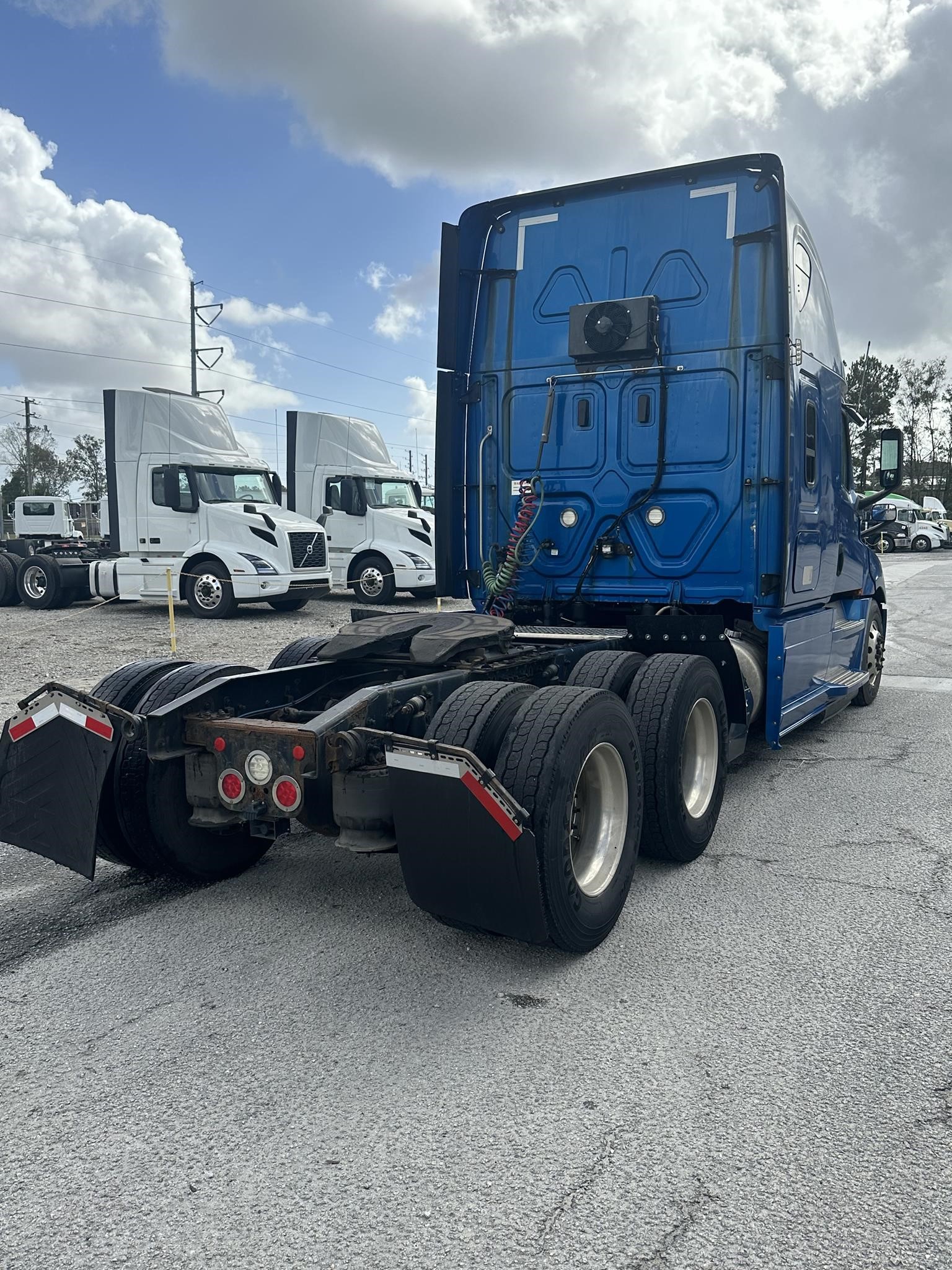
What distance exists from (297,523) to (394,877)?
13.6 metres

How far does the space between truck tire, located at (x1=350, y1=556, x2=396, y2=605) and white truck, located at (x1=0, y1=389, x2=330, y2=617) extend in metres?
1.67

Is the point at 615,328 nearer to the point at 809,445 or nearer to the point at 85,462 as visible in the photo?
the point at 809,445

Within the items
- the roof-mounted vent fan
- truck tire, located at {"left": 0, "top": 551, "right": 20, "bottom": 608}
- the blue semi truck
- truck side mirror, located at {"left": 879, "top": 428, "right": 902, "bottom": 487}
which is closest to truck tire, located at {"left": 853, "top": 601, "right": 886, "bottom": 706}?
the blue semi truck

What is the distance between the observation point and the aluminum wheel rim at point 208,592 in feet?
54.9

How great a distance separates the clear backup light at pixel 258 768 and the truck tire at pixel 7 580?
18414 millimetres

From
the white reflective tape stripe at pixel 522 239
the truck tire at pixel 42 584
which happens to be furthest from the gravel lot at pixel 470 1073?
the truck tire at pixel 42 584

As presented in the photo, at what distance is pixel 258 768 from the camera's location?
362cm

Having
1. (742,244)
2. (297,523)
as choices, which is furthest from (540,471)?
(297,523)

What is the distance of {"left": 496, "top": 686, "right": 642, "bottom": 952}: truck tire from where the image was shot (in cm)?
337

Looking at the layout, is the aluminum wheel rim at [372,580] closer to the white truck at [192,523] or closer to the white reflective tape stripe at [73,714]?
the white truck at [192,523]

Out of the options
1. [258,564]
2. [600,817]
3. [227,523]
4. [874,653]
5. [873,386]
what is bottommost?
[600,817]

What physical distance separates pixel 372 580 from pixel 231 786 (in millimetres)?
15765

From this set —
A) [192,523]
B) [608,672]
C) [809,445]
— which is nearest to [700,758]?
[608,672]

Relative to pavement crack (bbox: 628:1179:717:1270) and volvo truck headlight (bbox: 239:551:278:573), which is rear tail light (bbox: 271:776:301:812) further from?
volvo truck headlight (bbox: 239:551:278:573)
